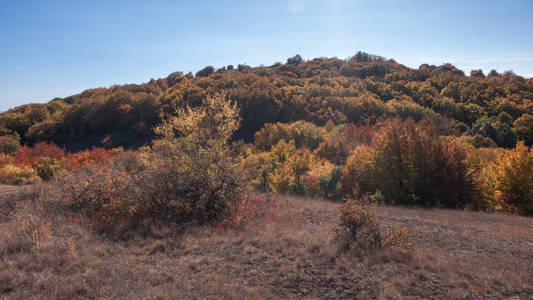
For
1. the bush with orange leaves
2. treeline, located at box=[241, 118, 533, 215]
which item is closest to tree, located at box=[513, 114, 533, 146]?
treeline, located at box=[241, 118, 533, 215]

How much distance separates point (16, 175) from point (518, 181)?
35190 mm

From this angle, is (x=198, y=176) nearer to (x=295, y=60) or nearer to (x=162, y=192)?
(x=162, y=192)

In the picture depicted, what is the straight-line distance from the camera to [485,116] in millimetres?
58781

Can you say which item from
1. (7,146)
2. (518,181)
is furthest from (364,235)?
(7,146)

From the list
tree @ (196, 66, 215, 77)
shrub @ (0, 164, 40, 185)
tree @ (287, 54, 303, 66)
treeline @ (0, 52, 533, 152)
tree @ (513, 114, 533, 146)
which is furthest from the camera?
tree @ (287, 54, 303, 66)

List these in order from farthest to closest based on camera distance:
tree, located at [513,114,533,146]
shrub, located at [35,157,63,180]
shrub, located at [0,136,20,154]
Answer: tree, located at [513,114,533,146] < shrub, located at [0,136,20,154] < shrub, located at [35,157,63,180]

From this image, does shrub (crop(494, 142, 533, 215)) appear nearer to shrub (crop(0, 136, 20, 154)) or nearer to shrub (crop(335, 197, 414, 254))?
shrub (crop(335, 197, 414, 254))

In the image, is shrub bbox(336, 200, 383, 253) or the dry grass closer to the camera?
the dry grass

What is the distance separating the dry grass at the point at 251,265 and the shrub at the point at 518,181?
10.1 metres

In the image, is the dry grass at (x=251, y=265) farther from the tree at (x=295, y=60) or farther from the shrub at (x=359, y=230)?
the tree at (x=295, y=60)

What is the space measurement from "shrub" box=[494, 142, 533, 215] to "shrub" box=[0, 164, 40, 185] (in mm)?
32076

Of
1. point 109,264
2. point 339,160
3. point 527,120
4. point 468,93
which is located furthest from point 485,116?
point 109,264

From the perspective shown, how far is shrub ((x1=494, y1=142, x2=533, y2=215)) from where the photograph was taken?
17.3 meters

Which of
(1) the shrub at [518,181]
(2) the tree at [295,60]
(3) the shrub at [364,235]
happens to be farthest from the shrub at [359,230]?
(2) the tree at [295,60]
